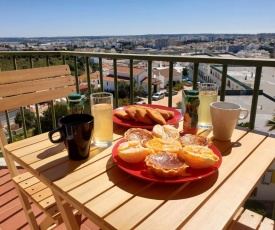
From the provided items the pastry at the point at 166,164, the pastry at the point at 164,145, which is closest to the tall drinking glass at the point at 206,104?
the pastry at the point at 164,145

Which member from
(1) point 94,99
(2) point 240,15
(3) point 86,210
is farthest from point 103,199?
(2) point 240,15

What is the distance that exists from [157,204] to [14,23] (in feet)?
161

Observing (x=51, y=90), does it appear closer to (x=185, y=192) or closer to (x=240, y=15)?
(x=185, y=192)

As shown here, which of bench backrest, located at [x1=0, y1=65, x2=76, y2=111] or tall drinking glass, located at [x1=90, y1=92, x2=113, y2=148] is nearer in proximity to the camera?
tall drinking glass, located at [x1=90, y1=92, x2=113, y2=148]

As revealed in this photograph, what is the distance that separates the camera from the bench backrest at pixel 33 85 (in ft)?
5.05

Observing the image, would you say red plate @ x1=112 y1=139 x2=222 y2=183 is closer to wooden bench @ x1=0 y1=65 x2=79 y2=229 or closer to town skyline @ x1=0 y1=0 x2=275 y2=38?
wooden bench @ x1=0 y1=65 x2=79 y2=229

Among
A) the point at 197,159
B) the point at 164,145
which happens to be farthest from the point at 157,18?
the point at 197,159

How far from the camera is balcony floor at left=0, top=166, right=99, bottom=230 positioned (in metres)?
1.98

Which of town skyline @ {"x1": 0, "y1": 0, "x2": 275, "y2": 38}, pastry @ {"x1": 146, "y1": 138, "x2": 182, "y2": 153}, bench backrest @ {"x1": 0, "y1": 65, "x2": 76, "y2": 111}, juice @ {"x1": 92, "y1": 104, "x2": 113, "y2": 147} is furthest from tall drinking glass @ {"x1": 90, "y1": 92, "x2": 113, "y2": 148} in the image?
town skyline @ {"x1": 0, "y1": 0, "x2": 275, "y2": 38}

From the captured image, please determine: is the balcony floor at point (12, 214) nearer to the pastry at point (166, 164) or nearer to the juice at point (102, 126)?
the juice at point (102, 126)

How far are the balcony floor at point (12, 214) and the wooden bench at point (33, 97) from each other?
550 millimetres

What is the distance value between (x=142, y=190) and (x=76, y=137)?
1.06ft

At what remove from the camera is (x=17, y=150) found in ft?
3.43

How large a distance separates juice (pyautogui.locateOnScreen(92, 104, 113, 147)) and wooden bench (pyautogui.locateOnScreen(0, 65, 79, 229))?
0.54 m
